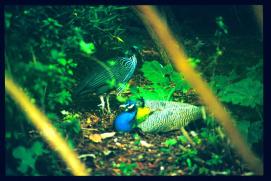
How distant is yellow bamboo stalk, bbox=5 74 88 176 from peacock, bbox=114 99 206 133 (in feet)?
4.60

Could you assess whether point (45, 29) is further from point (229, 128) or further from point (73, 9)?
point (229, 128)

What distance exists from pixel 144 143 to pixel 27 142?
1686 millimetres

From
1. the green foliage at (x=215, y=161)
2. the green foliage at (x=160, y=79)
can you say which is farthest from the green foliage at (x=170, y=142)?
the green foliage at (x=160, y=79)

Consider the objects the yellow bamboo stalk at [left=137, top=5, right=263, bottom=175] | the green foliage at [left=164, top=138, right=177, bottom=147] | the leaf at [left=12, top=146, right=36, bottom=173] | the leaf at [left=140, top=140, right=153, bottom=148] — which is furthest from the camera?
the leaf at [left=140, top=140, right=153, bottom=148]

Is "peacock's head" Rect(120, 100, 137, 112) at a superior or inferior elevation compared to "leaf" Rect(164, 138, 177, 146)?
superior

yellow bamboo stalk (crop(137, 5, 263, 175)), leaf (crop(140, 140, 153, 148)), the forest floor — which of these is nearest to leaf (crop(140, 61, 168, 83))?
the forest floor

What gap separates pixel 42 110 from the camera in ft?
12.5

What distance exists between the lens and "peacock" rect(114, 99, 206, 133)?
208 inches

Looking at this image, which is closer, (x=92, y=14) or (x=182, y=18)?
(x=92, y=14)

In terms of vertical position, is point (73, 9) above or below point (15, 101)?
above

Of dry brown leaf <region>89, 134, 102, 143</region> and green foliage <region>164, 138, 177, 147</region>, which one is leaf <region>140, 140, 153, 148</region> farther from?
dry brown leaf <region>89, 134, 102, 143</region>

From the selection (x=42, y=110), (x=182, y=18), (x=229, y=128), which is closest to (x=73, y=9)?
(x=42, y=110)

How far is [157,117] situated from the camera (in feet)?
17.4

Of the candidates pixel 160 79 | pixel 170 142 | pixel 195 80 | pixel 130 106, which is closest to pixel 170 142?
pixel 170 142
